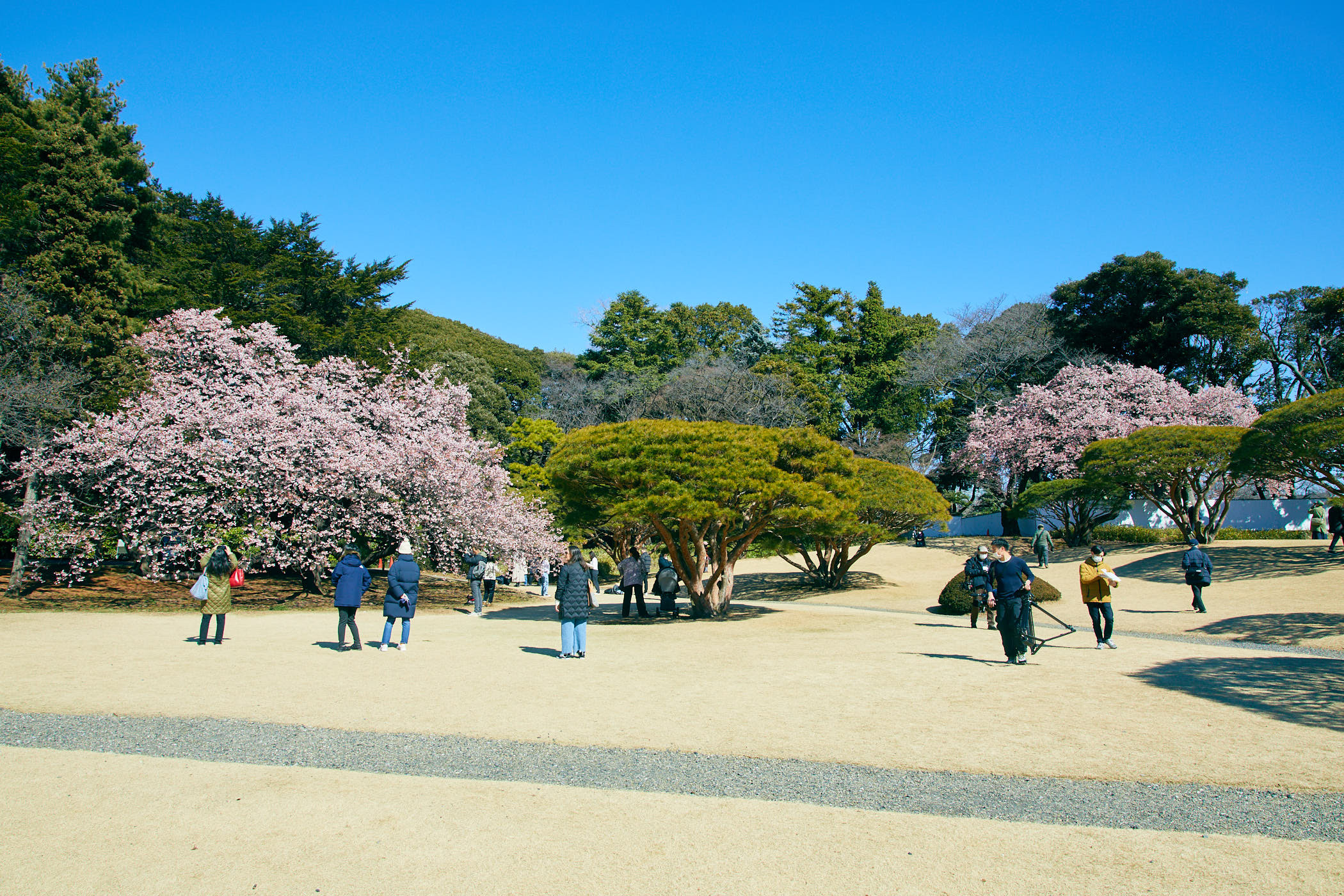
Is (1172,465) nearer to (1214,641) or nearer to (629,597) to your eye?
A: (1214,641)

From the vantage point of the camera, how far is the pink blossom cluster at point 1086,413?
108ft

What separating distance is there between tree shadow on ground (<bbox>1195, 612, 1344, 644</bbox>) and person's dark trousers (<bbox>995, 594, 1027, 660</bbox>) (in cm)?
604

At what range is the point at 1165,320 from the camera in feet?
123

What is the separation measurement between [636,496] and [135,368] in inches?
565

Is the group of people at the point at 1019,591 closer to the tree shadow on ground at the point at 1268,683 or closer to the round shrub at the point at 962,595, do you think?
the tree shadow on ground at the point at 1268,683

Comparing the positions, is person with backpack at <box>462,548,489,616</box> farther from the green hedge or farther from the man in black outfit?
the green hedge

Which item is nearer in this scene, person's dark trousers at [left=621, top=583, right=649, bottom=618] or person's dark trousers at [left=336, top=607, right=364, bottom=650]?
person's dark trousers at [left=336, top=607, right=364, bottom=650]

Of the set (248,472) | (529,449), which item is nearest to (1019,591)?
(248,472)

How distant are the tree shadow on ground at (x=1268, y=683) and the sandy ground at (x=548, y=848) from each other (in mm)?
4081

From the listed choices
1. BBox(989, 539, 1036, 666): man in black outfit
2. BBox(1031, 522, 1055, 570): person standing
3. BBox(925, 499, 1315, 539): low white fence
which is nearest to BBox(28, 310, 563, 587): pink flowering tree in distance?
BBox(989, 539, 1036, 666): man in black outfit

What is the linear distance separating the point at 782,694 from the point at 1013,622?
12.1ft

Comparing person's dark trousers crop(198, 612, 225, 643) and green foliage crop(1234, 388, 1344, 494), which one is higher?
green foliage crop(1234, 388, 1344, 494)

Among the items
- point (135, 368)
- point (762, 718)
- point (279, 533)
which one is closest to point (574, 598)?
point (762, 718)

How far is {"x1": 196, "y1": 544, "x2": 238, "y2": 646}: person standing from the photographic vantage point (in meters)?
11.4
